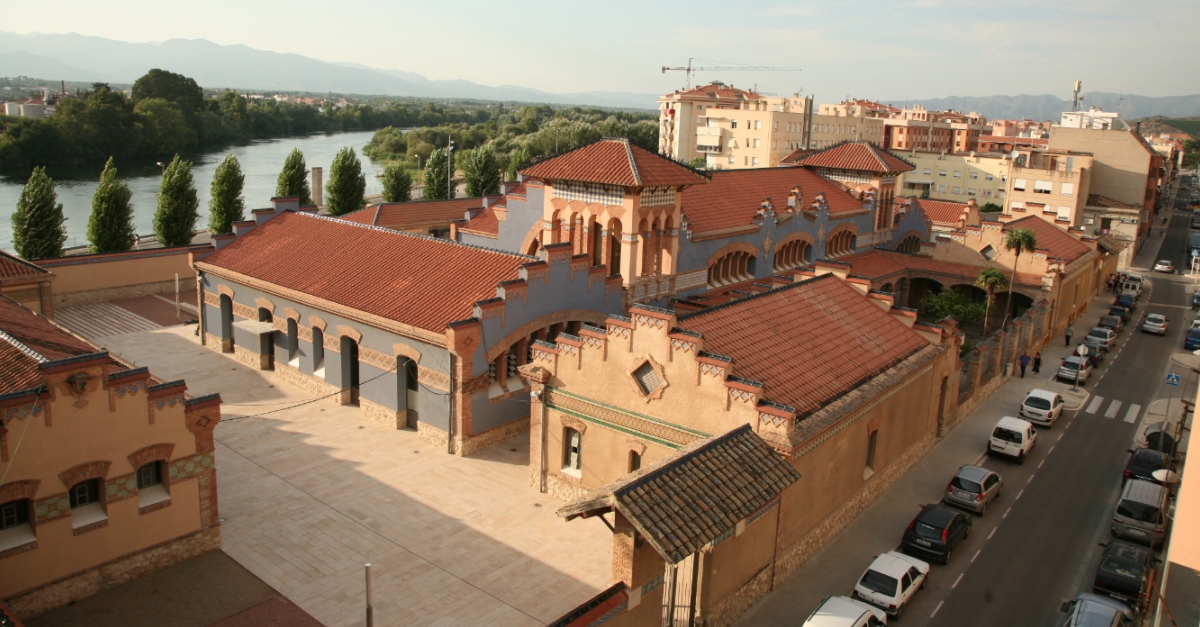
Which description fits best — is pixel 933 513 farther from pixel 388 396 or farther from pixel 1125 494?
pixel 388 396

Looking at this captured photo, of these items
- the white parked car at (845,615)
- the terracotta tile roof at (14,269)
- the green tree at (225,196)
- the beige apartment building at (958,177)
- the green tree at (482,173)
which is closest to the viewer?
the white parked car at (845,615)

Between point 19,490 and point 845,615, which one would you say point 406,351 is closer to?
point 19,490

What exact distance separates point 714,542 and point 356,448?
15543 mm

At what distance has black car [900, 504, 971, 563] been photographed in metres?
21.8

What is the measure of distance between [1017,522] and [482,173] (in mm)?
59540

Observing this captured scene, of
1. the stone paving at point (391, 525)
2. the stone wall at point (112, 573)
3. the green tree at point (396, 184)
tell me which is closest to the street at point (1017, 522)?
the stone paving at point (391, 525)

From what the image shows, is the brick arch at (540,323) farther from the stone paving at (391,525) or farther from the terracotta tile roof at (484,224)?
the terracotta tile roof at (484,224)

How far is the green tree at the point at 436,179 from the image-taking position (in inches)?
3111

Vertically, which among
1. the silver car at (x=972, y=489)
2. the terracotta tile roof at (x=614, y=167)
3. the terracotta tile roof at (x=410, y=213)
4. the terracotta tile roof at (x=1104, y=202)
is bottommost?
the silver car at (x=972, y=489)

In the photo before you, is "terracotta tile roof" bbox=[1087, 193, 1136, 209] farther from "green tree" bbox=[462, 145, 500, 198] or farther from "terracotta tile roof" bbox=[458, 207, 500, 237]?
"terracotta tile roof" bbox=[458, 207, 500, 237]

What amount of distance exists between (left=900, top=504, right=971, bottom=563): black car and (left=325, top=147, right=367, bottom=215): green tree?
5489cm

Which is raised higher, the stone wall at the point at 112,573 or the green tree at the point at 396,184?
the green tree at the point at 396,184

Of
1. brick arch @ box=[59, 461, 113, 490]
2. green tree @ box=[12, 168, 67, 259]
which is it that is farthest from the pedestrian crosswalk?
green tree @ box=[12, 168, 67, 259]

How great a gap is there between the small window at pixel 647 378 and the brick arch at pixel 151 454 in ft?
36.3
